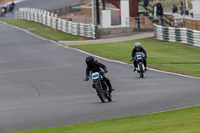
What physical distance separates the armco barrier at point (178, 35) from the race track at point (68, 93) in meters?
8.43

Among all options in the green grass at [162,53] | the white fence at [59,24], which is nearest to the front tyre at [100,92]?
the green grass at [162,53]

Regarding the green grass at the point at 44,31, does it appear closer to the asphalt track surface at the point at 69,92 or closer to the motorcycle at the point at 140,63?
the asphalt track surface at the point at 69,92

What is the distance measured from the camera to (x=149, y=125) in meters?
11.7

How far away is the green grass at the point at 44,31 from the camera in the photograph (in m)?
45.7

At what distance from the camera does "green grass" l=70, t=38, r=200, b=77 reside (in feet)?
89.7

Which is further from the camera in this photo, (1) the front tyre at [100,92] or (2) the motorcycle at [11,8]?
(2) the motorcycle at [11,8]

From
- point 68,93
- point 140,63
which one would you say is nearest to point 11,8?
point 140,63

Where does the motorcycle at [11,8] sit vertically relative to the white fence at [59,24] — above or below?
below

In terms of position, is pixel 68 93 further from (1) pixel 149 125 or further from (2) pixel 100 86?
(1) pixel 149 125

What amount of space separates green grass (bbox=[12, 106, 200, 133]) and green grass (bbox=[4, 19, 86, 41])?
31.5 meters

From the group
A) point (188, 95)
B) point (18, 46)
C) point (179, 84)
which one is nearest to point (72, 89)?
point (179, 84)

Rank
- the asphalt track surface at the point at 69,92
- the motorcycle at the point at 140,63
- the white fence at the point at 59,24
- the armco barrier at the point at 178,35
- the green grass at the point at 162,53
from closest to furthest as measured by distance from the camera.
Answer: the asphalt track surface at the point at 69,92
the motorcycle at the point at 140,63
the green grass at the point at 162,53
the armco barrier at the point at 178,35
the white fence at the point at 59,24

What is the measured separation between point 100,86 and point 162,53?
19.1 metres

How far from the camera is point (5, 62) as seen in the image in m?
31.7
